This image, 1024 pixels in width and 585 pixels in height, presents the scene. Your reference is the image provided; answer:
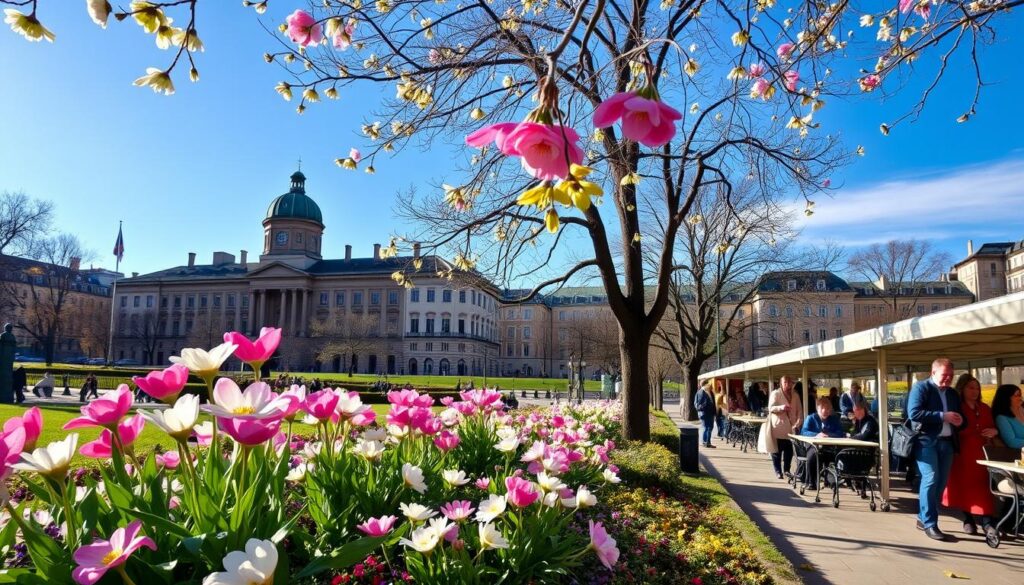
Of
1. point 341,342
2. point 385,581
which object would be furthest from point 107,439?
point 341,342

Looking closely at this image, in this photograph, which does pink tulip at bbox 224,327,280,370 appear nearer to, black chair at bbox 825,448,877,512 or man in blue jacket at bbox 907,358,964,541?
man in blue jacket at bbox 907,358,964,541

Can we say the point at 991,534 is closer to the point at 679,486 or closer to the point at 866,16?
the point at 679,486

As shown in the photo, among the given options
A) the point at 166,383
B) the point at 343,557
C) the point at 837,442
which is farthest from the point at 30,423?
the point at 837,442

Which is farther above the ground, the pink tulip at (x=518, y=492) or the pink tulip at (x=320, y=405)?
the pink tulip at (x=320, y=405)

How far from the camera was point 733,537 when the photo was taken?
6609 mm

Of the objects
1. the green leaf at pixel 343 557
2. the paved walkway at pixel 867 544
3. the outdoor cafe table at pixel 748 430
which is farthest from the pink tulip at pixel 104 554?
the outdoor cafe table at pixel 748 430

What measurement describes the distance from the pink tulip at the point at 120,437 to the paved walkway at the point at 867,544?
19.8 feet

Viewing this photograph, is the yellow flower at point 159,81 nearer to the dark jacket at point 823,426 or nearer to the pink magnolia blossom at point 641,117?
the pink magnolia blossom at point 641,117

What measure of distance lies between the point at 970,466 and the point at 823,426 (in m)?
2.76

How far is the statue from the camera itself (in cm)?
2272

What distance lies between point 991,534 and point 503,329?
105m

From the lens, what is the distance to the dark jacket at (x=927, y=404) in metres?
7.42

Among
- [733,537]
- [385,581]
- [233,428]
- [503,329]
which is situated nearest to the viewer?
[233,428]

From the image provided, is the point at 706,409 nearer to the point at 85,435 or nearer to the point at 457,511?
the point at 85,435
